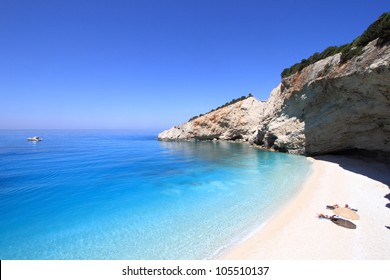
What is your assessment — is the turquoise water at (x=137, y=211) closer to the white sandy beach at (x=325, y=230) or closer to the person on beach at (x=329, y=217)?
the white sandy beach at (x=325, y=230)

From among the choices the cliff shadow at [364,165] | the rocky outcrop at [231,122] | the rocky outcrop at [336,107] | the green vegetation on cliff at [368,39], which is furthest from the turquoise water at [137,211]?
the rocky outcrop at [231,122]

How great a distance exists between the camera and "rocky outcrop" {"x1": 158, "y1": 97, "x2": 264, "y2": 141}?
59.4m

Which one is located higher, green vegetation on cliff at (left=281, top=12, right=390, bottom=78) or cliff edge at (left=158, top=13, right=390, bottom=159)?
green vegetation on cliff at (left=281, top=12, right=390, bottom=78)

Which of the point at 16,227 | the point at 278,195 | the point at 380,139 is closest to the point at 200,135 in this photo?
the point at 380,139

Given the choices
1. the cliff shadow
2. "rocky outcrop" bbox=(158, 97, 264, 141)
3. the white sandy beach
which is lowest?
the white sandy beach

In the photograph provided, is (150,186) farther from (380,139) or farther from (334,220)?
(380,139)

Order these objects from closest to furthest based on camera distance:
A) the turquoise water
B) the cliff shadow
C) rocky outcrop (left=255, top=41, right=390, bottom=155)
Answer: the turquoise water → the cliff shadow → rocky outcrop (left=255, top=41, right=390, bottom=155)

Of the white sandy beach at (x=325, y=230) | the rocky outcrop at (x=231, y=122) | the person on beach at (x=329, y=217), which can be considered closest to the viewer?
the white sandy beach at (x=325, y=230)

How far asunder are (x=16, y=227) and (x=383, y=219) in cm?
1752

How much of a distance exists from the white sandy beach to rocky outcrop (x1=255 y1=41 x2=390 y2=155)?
676 centimetres

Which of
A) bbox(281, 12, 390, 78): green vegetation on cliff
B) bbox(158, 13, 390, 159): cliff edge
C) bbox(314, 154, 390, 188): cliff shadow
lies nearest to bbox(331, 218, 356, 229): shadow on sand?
bbox(314, 154, 390, 188): cliff shadow

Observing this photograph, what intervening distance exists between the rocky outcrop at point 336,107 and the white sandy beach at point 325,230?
6.76 metres

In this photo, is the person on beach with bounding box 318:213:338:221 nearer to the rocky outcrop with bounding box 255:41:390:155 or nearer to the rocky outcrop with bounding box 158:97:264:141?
the rocky outcrop with bounding box 255:41:390:155

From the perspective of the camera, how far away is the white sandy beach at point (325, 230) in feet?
25.4
